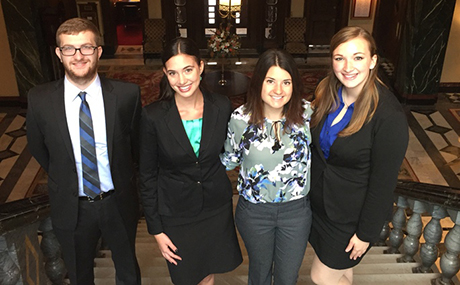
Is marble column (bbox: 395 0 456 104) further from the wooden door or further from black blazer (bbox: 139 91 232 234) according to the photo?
black blazer (bbox: 139 91 232 234)

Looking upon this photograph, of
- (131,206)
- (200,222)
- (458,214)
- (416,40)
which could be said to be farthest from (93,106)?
(416,40)

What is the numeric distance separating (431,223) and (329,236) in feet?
3.17

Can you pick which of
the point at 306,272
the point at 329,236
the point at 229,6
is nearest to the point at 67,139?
the point at 329,236

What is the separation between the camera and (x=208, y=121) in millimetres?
2809

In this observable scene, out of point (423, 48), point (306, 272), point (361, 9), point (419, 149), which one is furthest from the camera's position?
point (361, 9)

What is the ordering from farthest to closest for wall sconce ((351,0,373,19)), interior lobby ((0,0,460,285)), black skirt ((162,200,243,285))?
wall sconce ((351,0,373,19))
interior lobby ((0,0,460,285))
black skirt ((162,200,243,285))

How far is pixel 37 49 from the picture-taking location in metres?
Result: 9.84

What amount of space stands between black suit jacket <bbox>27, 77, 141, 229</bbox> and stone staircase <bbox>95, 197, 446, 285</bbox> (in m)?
0.90

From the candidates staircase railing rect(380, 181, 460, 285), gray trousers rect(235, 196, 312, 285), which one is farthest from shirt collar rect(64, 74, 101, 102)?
staircase railing rect(380, 181, 460, 285)

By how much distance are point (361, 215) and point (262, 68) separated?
943mm

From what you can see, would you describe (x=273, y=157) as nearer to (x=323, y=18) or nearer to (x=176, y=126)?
(x=176, y=126)

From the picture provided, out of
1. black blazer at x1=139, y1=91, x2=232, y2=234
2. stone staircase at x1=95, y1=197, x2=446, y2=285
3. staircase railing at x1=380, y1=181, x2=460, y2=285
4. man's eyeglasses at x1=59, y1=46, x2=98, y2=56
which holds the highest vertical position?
man's eyeglasses at x1=59, y1=46, x2=98, y2=56

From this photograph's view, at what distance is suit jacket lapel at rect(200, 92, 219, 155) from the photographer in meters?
2.81

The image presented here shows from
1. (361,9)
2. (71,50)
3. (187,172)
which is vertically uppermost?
(71,50)
